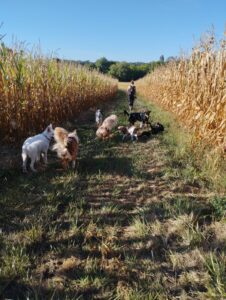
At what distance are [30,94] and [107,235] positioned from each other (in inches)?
194

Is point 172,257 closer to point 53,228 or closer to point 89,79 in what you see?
point 53,228

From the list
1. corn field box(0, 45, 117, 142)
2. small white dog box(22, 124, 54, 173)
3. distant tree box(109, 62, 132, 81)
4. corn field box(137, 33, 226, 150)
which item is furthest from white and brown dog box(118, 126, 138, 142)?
distant tree box(109, 62, 132, 81)

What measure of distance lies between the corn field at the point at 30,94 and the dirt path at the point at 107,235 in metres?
1.73

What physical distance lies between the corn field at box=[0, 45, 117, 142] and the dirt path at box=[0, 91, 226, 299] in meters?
1.73

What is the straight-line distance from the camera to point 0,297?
2.32m

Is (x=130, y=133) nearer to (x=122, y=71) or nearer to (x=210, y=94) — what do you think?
(x=210, y=94)

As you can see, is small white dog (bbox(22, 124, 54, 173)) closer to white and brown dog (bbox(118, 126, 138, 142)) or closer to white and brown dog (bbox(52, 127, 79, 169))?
white and brown dog (bbox(52, 127, 79, 169))

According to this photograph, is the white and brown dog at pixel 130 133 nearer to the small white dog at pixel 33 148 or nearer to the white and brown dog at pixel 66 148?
the white and brown dog at pixel 66 148

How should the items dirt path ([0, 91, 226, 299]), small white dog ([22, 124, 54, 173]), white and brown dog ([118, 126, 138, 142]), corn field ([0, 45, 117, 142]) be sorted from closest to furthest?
dirt path ([0, 91, 226, 299]) < small white dog ([22, 124, 54, 173]) < corn field ([0, 45, 117, 142]) < white and brown dog ([118, 126, 138, 142])

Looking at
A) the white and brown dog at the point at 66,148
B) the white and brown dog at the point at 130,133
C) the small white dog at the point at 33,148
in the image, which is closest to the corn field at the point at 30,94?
the small white dog at the point at 33,148

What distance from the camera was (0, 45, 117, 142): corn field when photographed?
6.41 m

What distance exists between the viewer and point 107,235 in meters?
3.19

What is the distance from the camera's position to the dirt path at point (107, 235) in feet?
7.98

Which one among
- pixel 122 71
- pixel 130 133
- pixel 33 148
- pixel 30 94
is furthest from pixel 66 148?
pixel 122 71
